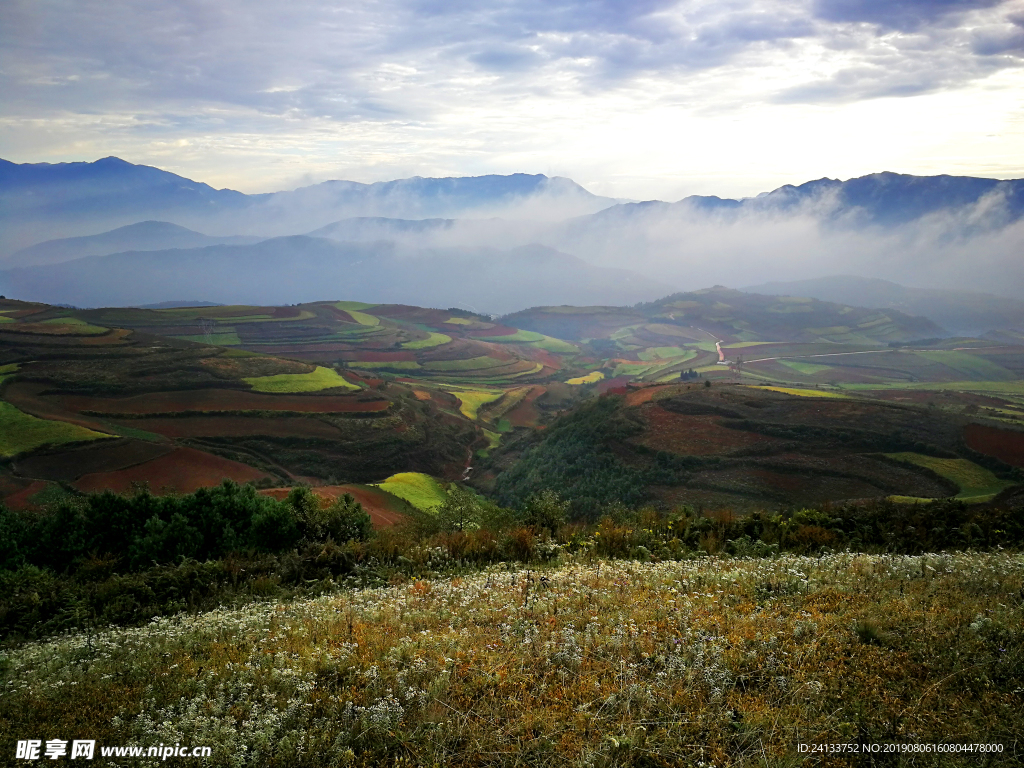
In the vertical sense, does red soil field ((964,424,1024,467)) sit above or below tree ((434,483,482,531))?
below

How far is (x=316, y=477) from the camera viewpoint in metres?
60.2

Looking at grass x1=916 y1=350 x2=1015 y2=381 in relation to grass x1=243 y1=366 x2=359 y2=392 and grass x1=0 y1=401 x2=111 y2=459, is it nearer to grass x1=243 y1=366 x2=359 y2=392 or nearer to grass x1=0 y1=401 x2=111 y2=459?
grass x1=243 y1=366 x2=359 y2=392

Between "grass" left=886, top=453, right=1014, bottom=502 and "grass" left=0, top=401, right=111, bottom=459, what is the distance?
247 ft

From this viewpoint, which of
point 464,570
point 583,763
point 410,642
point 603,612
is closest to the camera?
point 583,763

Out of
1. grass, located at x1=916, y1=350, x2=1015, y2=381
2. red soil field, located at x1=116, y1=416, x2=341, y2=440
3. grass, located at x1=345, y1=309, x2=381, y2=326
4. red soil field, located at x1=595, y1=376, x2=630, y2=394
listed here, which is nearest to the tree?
red soil field, located at x1=116, y1=416, x2=341, y2=440

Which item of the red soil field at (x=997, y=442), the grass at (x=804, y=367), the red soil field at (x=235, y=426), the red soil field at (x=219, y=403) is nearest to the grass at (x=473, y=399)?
the red soil field at (x=219, y=403)

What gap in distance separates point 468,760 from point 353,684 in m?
2.08

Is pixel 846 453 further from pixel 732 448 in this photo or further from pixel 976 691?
pixel 976 691

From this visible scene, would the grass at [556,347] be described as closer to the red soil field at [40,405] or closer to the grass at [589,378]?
the grass at [589,378]

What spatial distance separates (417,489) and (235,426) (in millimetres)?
27398

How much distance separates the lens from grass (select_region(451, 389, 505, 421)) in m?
95.8

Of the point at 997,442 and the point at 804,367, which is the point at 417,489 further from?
the point at 804,367

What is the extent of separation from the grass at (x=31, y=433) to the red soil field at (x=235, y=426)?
26.7 feet

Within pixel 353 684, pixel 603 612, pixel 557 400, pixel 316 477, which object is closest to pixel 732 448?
pixel 316 477
